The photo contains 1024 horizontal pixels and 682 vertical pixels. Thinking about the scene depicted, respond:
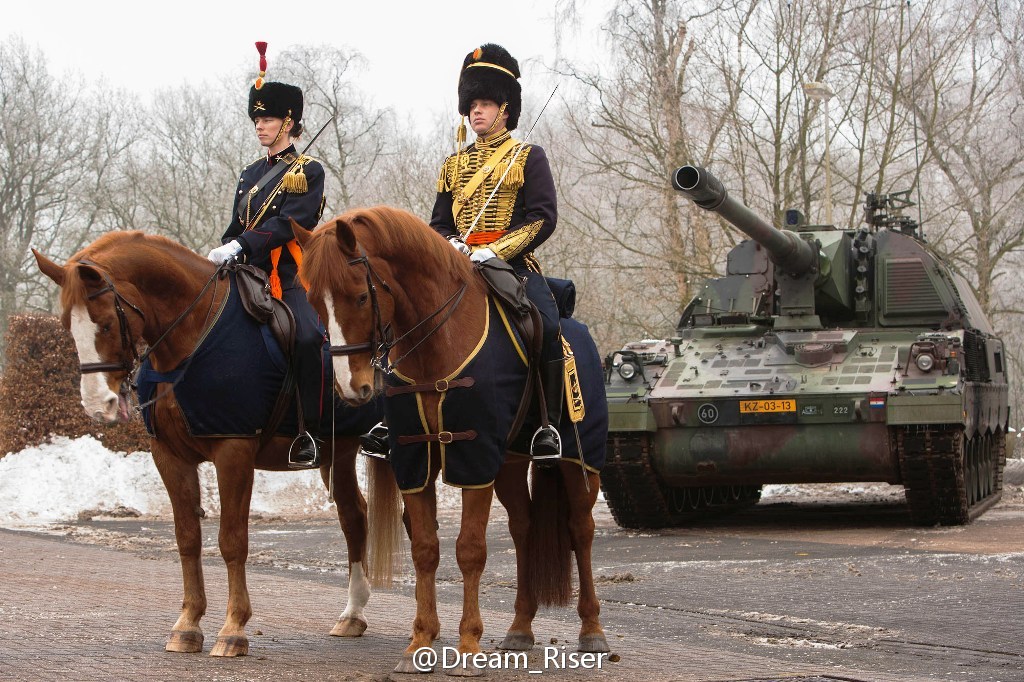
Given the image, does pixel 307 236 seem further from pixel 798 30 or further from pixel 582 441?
pixel 798 30

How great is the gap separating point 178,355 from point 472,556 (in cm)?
191

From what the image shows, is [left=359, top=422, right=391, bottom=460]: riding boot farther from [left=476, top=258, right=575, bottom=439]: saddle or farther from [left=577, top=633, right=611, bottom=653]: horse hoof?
[left=577, top=633, right=611, bottom=653]: horse hoof

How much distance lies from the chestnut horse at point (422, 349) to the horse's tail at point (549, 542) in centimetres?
78

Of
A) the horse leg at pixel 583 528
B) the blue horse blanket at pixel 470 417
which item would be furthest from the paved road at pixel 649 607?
the blue horse blanket at pixel 470 417

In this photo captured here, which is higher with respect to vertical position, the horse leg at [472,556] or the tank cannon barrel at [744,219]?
the tank cannon barrel at [744,219]

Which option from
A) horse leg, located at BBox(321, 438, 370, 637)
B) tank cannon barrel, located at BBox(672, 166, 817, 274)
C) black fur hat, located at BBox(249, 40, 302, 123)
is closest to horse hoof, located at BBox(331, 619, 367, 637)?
horse leg, located at BBox(321, 438, 370, 637)

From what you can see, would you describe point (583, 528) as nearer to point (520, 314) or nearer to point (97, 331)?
point (520, 314)

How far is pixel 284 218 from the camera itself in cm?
812

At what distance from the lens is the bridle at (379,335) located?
614cm

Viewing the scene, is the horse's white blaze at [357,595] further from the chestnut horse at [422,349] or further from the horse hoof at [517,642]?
the chestnut horse at [422,349]

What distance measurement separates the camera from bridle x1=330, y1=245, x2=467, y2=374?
20.1 feet

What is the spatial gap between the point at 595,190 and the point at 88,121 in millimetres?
15677

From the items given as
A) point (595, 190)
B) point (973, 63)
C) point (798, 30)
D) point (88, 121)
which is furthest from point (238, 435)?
point (88, 121)

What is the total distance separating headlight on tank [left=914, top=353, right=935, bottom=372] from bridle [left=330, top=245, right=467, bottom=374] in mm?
8591
